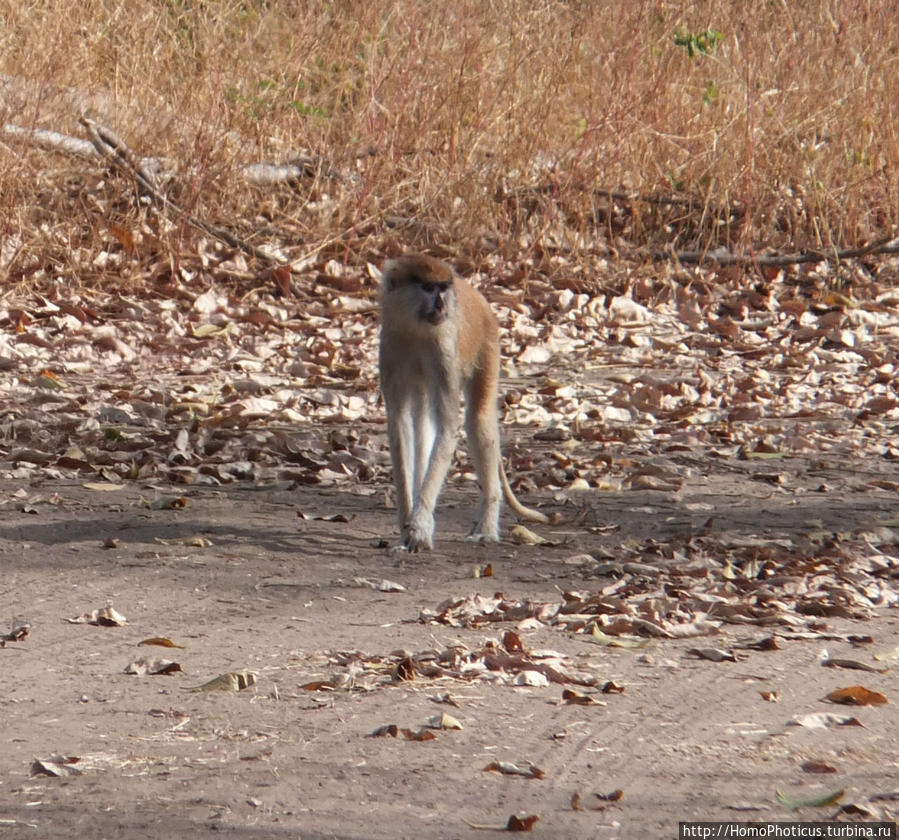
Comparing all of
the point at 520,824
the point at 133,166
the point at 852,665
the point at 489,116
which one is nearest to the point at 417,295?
the point at 852,665

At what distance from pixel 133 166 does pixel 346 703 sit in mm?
6863

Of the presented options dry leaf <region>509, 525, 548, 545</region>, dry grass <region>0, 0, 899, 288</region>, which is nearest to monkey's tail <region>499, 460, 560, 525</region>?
dry leaf <region>509, 525, 548, 545</region>

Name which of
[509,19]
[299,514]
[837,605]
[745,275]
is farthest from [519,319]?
[837,605]

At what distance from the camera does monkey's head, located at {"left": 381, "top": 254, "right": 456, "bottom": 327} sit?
5.72 metres

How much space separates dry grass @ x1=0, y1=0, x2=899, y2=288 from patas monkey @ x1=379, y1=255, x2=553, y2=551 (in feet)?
14.4

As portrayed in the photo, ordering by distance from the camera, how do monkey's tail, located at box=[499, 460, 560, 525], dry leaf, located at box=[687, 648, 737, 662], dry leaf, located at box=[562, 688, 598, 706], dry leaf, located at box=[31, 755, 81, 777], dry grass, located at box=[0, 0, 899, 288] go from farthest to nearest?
dry grass, located at box=[0, 0, 899, 288] → monkey's tail, located at box=[499, 460, 560, 525] → dry leaf, located at box=[687, 648, 737, 662] → dry leaf, located at box=[562, 688, 598, 706] → dry leaf, located at box=[31, 755, 81, 777]

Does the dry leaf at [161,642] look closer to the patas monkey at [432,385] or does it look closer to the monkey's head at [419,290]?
the patas monkey at [432,385]

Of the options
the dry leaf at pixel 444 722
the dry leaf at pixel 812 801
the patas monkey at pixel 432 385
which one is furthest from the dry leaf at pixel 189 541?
the dry leaf at pixel 812 801

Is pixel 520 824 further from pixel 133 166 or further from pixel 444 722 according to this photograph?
pixel 133 166

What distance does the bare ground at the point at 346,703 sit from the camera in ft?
10.5

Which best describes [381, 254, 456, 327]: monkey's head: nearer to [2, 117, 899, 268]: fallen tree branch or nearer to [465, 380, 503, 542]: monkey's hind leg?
[465, 380, 503, 542]: monkey's hind leg

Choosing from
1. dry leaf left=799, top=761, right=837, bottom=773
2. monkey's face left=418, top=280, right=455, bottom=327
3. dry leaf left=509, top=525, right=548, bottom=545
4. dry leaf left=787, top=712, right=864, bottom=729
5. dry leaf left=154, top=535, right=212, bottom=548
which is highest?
monkey's face left=418, top=280, right=455, bottom=327

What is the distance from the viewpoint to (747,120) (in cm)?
1070

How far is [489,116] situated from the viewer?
10734 millimetres
